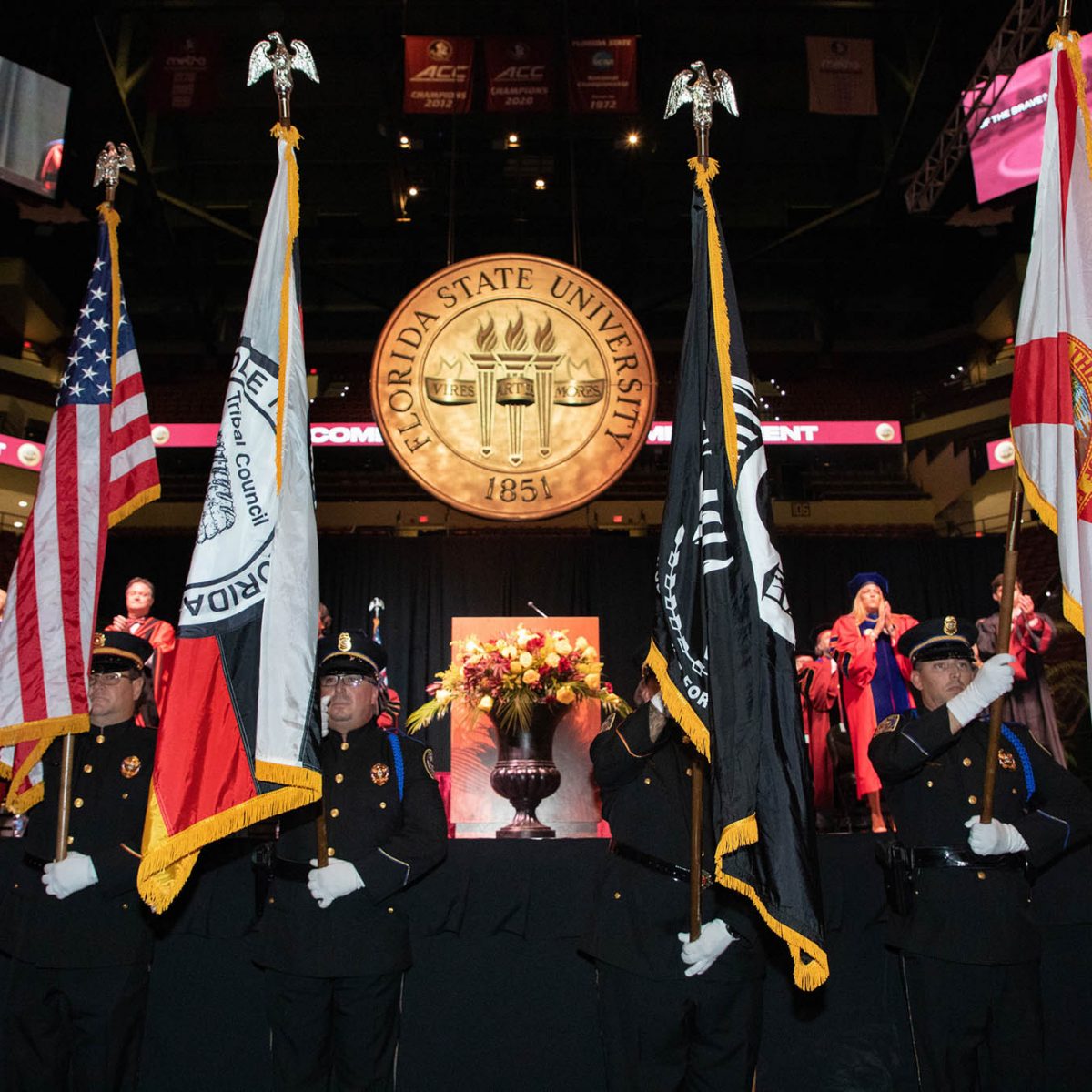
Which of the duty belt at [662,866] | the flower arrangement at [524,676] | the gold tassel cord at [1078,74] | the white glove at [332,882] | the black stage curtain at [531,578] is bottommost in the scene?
the white glove at [332,882]

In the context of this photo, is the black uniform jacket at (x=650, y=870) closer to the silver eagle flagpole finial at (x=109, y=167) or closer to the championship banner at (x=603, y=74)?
the silver eagle flagpole finial at (x=109, y=167)

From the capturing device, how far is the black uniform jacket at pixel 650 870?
290cm

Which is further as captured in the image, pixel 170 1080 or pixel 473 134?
pixel 473 134

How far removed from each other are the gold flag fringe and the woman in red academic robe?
11.8 feet

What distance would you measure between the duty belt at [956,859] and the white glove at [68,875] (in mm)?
2489

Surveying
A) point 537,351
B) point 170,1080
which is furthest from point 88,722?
point 537,351

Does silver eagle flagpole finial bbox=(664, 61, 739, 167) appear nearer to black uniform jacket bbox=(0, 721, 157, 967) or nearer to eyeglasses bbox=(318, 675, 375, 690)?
eyeglasses bbox=(318, 675, 375, 690)

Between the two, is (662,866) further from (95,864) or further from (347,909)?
(95,864)

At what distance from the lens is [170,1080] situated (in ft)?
12.1

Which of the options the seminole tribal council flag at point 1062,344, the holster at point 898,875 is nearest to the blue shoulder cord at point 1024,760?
the holster at point 898,875

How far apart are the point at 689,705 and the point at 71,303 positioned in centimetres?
1367

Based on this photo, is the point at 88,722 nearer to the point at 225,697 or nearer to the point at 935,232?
the point at 225,697

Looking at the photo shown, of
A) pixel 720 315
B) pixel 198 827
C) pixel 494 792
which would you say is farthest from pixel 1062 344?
pixel 494 792

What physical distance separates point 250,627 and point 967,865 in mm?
2247
